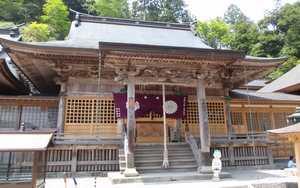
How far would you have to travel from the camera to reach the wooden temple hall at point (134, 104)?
9562 mm

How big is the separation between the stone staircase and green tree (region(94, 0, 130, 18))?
34.5 m

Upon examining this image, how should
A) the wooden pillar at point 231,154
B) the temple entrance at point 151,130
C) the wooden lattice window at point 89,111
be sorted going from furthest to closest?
the temple entrance at point 151,130
the wooden lattice window at point 89,111
the wooden pillar at point 231,154

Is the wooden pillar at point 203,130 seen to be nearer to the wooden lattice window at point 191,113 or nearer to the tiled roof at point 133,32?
the wooden lattice window at point 191,113

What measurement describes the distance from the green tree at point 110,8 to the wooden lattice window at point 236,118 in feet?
104

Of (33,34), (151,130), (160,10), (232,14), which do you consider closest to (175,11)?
(160,10)

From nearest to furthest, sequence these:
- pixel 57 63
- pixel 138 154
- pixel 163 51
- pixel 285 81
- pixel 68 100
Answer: pixel 163 51 → pixel 138 154 → pixel 57 63 → pixel 68 100 → pixel 285 81

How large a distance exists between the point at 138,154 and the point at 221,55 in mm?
4972

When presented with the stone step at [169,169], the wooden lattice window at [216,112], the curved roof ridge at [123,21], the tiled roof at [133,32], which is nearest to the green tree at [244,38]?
the curved roof ridge at [123,21]

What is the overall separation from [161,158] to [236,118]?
676cm

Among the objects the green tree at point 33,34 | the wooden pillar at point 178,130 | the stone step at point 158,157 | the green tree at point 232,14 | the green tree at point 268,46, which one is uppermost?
the green tree at point 232,14

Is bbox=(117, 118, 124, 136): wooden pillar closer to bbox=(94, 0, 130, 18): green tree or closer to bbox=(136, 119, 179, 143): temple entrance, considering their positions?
bbox=(136, 119, 179, 143): temple entrance

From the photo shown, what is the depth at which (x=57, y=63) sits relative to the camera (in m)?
10.9

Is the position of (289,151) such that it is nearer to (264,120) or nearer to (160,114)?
(264,120)

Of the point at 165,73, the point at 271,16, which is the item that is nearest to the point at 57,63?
the point at 165,73
